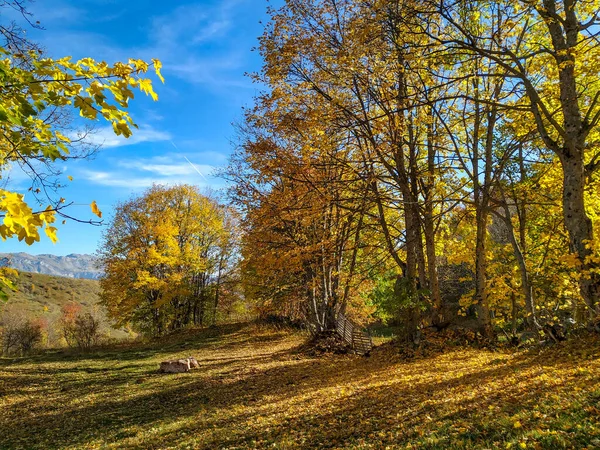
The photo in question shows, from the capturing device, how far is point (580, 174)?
648cm

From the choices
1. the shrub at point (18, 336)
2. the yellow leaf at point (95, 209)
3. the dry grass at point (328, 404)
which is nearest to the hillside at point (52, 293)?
the shrub at point (18, 336)

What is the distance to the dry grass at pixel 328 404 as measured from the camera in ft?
13.2

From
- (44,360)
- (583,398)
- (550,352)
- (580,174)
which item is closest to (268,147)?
(580,174)

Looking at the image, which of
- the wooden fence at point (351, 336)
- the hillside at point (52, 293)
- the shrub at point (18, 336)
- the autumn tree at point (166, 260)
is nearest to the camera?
the wooden fence at point (351, 336)

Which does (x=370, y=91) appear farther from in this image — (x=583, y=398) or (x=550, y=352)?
(x=583, y=398)

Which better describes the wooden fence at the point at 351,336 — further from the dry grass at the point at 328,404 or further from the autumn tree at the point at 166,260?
the autumn tree at the point at 166,260

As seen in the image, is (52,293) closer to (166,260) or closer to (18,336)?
(18,336)

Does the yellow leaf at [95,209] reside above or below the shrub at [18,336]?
above

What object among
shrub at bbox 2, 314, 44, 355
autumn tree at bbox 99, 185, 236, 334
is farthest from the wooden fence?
shrub at bbox 2, 314, 44, 355

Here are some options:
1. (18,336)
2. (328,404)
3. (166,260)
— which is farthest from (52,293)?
(328,404)

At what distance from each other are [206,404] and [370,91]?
30.7ft

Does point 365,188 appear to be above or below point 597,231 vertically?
above

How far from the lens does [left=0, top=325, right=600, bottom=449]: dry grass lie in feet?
13.2

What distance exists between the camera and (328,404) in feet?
22.3
